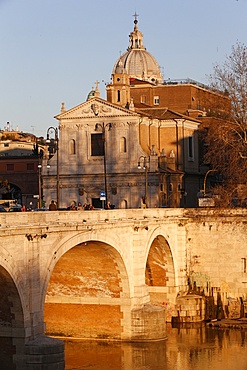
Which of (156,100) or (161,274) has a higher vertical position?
(156,100)

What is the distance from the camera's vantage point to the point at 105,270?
42.3m

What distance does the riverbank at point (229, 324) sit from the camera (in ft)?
149

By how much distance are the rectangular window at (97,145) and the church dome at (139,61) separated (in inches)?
1374

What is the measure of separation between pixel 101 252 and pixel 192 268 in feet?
32.2

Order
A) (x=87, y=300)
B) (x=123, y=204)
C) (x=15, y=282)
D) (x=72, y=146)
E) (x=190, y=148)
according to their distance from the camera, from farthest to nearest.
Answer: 1. (x=190, y=148)
2. (x=72, y=146)
3. (x=123, y=204)
4. (x=87, y=300)
5. (x=15, y=282)

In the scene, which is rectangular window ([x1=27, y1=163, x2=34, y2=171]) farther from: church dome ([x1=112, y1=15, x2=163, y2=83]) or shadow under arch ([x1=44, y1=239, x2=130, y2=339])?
shadow under arch ([x1=44, y1=239, x2=130, y2=339])

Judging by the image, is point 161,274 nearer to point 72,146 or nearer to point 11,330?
point 11,330

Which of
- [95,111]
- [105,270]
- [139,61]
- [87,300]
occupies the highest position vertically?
→ [139,61]

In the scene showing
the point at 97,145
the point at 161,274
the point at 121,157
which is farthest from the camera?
the point at 97,145

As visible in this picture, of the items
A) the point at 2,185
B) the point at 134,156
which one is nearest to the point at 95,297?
the point at 134,156

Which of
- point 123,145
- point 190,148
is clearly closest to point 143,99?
point 190,148

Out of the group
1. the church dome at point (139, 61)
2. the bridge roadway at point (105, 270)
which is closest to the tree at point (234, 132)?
the bridge roadway at point (105, 270)

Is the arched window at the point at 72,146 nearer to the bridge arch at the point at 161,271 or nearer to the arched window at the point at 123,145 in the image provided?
the arched window at the point at 123,145

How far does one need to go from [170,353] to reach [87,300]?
14.5ft
